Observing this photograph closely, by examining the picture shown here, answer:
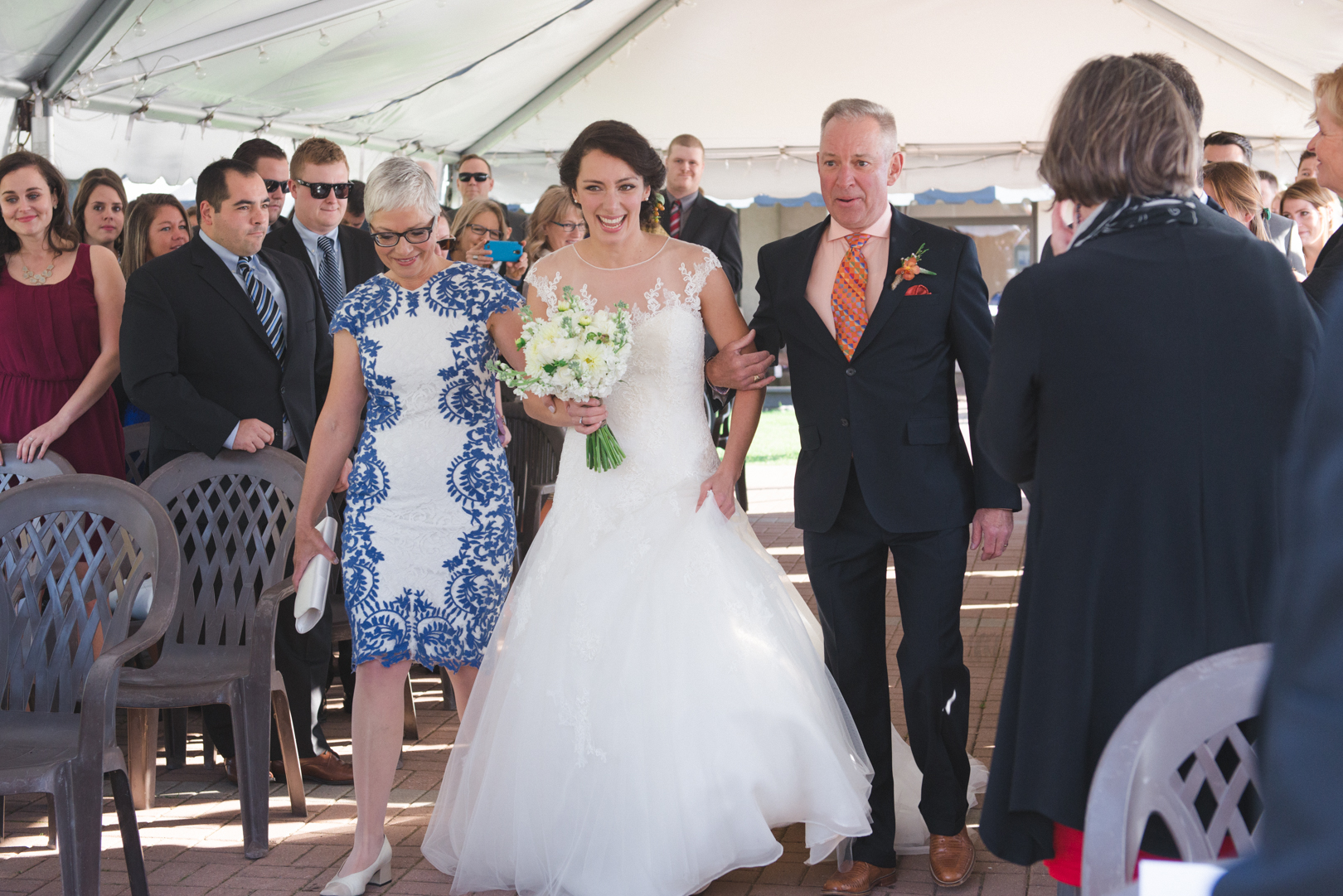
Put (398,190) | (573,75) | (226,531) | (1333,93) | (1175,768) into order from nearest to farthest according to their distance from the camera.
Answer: (1175,768) → (1333,93) → (398,190) → (226,531) → (573,75)

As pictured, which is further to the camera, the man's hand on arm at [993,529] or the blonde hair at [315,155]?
the blonde hair at [315,155]

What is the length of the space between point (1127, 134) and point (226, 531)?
3221mm

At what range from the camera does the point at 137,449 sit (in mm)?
5094

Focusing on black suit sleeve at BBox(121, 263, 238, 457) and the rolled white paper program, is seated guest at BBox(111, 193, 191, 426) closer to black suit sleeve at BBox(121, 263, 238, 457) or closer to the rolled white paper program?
black suit sleeve at BBox(121, 263, 238, 457)

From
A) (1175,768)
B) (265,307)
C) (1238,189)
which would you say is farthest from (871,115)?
(265,307)

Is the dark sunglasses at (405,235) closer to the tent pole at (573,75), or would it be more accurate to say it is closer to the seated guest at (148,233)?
the seated guest at (148,233)

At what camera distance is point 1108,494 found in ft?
6.84

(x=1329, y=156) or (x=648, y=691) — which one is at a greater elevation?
(x=1329, y=156)

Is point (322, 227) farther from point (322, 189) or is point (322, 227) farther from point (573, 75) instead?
point (573, 75)

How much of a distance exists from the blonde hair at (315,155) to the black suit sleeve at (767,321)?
103 inches

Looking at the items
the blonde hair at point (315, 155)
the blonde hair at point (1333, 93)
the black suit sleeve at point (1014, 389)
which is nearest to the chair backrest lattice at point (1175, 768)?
the black suit sleeve at point (1014, 389)

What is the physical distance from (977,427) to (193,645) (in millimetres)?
2928

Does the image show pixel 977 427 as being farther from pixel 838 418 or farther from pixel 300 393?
pixel 300 393

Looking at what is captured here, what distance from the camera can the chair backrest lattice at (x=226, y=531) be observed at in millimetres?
4070
